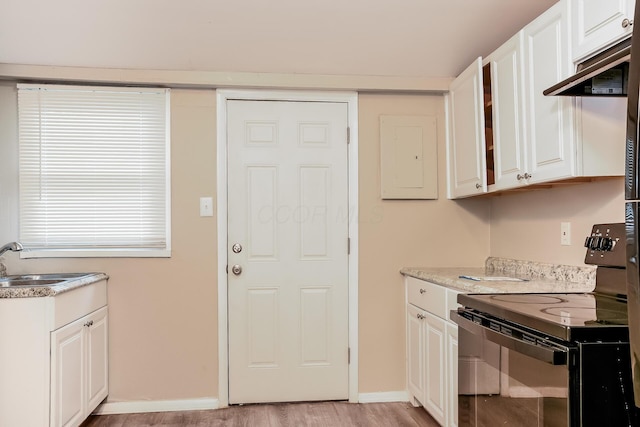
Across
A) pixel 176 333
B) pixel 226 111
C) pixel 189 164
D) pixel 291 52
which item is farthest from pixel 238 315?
pixel 291 52

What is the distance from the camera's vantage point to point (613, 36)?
1791mm

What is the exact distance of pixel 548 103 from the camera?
221cm

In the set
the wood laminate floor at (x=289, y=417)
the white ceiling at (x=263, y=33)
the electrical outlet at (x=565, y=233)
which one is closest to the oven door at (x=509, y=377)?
the electrical outlet at (x=565, y=233)

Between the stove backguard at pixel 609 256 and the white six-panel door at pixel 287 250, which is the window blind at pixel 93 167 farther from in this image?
the stove backguard at pixel 609 256

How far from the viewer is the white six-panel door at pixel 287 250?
10.9 ft

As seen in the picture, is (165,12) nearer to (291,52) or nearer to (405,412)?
(291,52)

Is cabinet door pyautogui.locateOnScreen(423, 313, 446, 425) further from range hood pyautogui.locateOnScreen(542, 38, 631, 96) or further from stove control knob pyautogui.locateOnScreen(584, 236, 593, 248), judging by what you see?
range hood pyautogui.locateOnScreen(542, 38, 631, 96)

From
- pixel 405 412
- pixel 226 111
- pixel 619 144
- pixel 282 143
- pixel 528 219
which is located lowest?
pixel 405 412

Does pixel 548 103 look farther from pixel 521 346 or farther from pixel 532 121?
pixel 521 346

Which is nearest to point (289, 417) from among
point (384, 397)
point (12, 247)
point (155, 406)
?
point (384, 397)

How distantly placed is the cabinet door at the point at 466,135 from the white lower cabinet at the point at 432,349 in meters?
0.68

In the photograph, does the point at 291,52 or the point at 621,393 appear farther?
the point at 291,52

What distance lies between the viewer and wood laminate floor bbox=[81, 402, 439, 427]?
3.01m

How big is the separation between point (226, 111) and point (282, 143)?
420 millimetres
